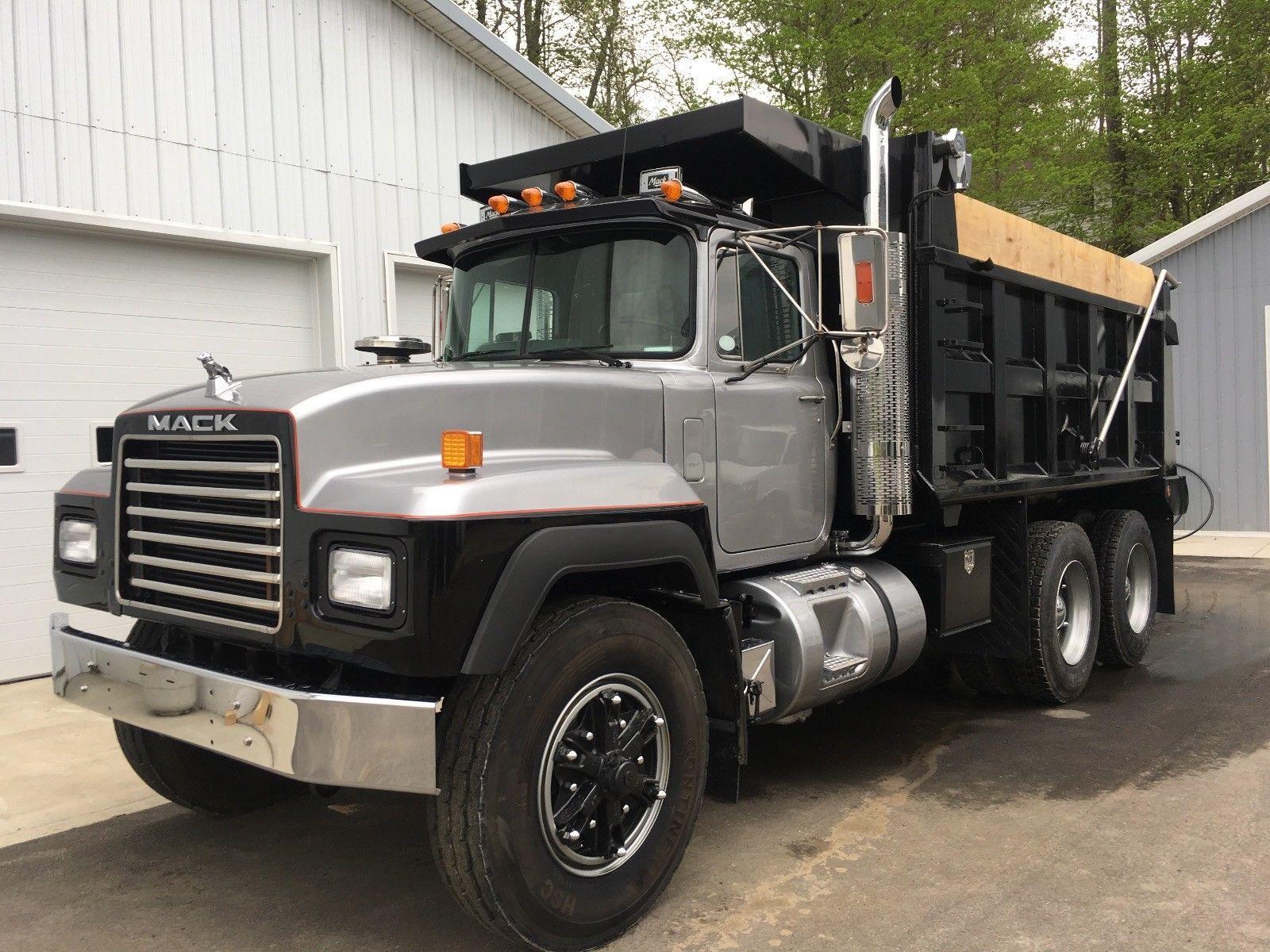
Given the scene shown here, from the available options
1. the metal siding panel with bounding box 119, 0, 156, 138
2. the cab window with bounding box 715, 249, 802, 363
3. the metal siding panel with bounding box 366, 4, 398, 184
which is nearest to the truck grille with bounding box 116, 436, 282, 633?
the cab window with bounding box 715, 249, 802, 363

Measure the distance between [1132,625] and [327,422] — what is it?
6.15m

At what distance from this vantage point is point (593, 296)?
4.39m

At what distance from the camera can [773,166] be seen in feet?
16.7

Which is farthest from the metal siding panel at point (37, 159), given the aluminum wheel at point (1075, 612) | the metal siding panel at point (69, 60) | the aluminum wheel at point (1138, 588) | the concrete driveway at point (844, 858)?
the aluminum wheel at point (1138, 588)

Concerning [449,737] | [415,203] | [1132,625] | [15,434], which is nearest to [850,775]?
[449,737]

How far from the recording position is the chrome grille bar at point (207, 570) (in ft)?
10.3

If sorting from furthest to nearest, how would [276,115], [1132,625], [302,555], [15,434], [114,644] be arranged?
[276,115], [1132,625], [15,434], [114,644], [302,555]

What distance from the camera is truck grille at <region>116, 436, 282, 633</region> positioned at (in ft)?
10.4

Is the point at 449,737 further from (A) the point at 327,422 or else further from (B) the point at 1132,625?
(B) the point at 1132,625

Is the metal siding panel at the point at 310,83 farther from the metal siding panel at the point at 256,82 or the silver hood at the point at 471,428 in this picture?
the silver hood at the point at 471,428

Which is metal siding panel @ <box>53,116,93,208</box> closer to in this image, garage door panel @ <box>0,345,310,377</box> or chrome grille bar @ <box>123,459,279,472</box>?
garage door panel @ <box>0,345,310,377</box>

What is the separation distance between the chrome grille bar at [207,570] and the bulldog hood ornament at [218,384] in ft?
1.72

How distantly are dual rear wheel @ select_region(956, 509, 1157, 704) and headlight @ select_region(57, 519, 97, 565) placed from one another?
465 cm

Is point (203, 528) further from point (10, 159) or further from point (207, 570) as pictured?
point (10, 159)
